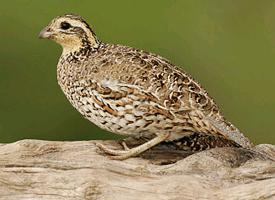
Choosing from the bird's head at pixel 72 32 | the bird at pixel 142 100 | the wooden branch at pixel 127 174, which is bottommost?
the wooden branch at pixel 127 174

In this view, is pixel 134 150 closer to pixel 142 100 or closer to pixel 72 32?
pixel 142 100

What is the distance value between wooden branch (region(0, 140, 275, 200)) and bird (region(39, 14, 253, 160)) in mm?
104

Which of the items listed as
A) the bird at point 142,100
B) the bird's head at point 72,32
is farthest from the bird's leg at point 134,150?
the bird's head at point 72,32

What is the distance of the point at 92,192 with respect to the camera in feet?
Result: 13.5

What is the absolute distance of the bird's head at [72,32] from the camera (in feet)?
14.5

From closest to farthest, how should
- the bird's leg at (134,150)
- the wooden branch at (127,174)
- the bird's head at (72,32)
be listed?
the wooden branch at (127,174), the bird's leg at (134,150), the bird's head at (72,32)

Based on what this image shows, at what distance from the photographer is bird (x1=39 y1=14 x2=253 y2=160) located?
4172mm

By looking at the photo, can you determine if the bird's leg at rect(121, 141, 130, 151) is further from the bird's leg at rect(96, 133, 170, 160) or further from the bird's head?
the bird's head

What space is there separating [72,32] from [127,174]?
78 cm

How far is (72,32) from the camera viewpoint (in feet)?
14.5

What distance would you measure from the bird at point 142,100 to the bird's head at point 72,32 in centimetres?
11

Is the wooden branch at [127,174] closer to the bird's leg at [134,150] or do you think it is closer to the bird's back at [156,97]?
the bird's leg at [134,150]

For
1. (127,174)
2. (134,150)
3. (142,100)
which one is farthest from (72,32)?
(127,174)

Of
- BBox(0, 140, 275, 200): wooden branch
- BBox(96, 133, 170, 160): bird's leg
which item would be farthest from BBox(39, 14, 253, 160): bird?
BBox(0, 140, 275, 200): wooden branch
